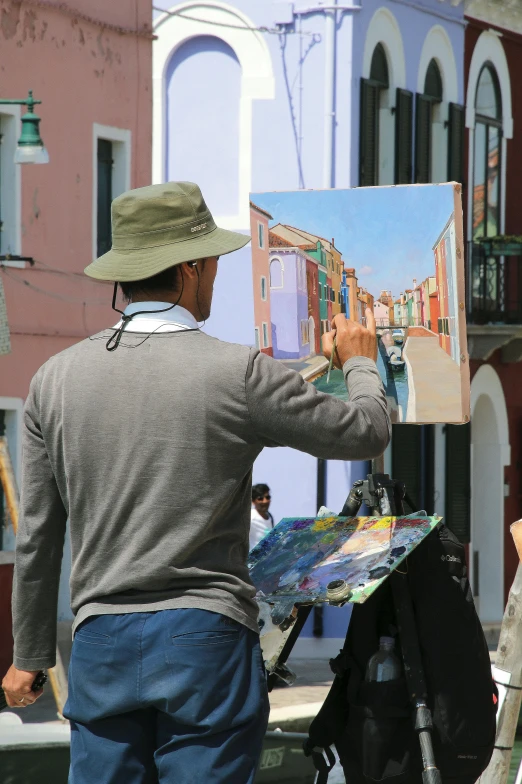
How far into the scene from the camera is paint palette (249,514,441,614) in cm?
430

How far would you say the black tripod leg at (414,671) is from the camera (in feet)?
13.6

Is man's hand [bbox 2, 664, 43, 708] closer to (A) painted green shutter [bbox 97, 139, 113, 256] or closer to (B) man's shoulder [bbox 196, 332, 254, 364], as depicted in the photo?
(B) man's shoulder [bbox 196, 332, 254, 364]

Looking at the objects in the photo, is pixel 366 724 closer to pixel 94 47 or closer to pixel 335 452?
pixel 335 452

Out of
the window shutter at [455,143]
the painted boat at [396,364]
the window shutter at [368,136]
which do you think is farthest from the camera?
the window shutter at [455,143]

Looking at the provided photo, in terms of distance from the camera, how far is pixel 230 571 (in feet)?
11.4

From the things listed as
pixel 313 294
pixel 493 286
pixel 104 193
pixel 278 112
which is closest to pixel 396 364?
pixel 313 294

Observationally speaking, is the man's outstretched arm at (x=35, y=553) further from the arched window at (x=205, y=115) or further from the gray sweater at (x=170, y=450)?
the arched window at (x=205, y=115)

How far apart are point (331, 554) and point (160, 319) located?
1187 mm

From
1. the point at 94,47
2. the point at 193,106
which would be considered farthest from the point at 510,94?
the point at 94,47

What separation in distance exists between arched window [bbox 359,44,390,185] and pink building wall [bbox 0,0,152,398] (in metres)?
2.90

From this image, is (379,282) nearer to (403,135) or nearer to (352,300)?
(352,300)

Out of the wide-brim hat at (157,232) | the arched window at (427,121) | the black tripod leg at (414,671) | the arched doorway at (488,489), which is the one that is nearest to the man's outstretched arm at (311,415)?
the wide-brim hat at (157,232)

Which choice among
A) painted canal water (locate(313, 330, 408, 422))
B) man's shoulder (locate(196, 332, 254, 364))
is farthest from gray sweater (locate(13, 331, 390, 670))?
painted canal water (locate(313, 330, 408, 422))

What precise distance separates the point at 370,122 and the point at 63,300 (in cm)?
485
